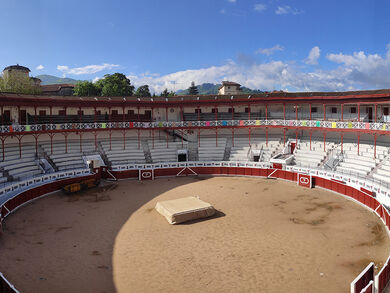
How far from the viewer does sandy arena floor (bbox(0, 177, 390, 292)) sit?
12.9 m

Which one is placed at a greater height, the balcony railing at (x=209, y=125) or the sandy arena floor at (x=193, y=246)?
the balcony railing at (x=209, y=125)

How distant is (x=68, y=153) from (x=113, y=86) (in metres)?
43.3

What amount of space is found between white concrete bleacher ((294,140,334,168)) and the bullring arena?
0.61 feet

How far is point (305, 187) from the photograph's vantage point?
28.7 meters

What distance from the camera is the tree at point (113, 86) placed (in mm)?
73562

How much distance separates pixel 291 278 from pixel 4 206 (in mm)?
19242

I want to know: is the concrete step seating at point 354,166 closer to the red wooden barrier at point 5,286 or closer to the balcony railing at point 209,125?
the balcony railing at point 209,125

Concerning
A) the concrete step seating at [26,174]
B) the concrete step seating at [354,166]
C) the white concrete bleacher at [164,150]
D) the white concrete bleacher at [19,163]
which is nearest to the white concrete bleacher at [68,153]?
the white concrete bleacher at [19,163]

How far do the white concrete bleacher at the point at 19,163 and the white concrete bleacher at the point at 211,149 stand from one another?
18814 mm

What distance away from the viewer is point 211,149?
128 ft

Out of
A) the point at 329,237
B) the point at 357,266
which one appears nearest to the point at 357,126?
the point at 329,237

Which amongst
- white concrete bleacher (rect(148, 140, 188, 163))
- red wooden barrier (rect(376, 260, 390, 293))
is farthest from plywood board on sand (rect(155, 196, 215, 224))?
white concrete bleacher (rect(148, 140, 188, 163))

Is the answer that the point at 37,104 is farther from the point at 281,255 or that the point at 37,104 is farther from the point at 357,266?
the point at 357,266

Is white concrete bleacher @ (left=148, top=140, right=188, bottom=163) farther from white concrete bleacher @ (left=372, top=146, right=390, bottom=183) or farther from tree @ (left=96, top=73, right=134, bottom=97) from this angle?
tree @ (left=96, top=73, right=134, bottom=97)
